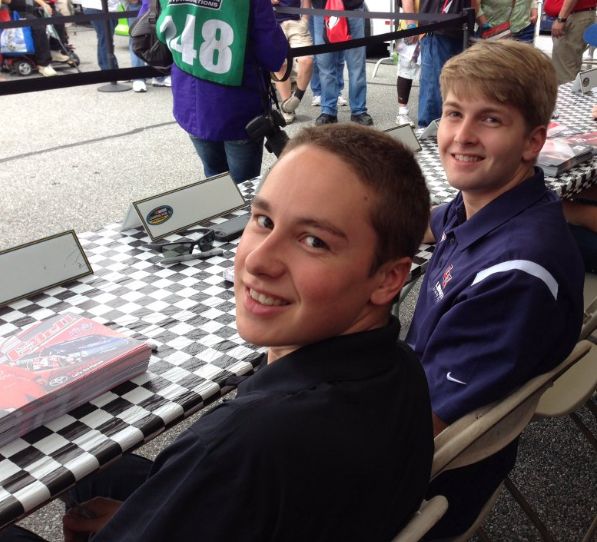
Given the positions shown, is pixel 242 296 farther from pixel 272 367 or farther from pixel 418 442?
pixel 418 442

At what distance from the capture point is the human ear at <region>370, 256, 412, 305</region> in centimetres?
96

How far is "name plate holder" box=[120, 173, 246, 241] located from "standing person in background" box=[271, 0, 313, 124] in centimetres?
381

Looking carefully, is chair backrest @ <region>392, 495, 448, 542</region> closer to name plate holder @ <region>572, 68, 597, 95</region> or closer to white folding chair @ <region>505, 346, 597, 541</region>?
white folding chair @ <region>505, 346, 597, 541</region>

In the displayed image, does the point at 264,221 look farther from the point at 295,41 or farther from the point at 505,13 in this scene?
the point at 295,41

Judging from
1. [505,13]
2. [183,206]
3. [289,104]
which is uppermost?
[505,13]

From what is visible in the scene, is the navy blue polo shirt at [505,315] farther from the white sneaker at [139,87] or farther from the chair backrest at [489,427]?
the white sneaker at [139,87]

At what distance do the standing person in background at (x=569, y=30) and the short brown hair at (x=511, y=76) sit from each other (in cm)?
455

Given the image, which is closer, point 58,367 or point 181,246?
point 58,367

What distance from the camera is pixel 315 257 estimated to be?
0.93 m

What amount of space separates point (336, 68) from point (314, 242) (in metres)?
5.48

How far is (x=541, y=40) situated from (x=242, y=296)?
36.0 feet

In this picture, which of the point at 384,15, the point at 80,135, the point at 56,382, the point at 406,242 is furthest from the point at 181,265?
the point at 80,135

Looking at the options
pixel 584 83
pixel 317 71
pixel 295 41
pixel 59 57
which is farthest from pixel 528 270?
pixel 59 57

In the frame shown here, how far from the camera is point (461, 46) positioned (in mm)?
5371
